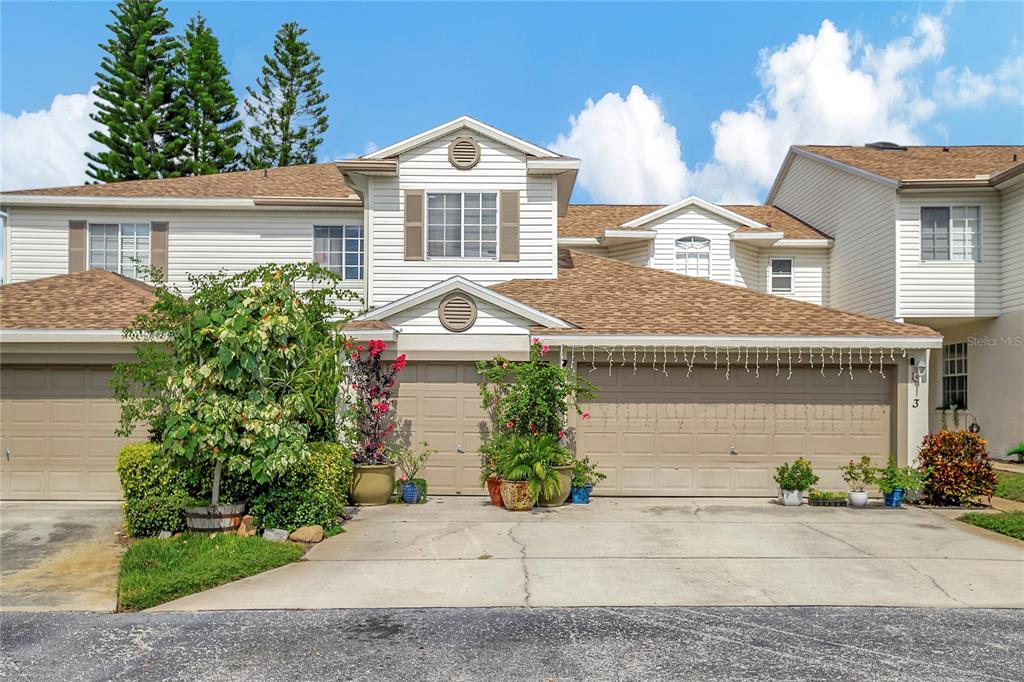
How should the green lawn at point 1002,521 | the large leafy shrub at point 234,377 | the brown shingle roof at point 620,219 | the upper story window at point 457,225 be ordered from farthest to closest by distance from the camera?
1. the brown shingle roof at point 620,219
2. the upper story window at point 457,225
3. the green lawn at point 1002,521
4. the large leafy shrub at point 234,377

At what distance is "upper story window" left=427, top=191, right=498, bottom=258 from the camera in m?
16.9

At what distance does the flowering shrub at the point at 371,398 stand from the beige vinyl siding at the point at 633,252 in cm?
1055

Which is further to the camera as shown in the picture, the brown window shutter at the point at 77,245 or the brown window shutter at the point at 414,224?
the brown window shutter at the point at 77,245

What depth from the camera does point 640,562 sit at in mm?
9453

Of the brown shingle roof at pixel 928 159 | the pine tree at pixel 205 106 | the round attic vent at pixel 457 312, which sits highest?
the pine tree at pixel 205 106

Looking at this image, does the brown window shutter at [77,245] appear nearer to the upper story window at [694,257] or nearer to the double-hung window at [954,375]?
the upper story window at [694,257]

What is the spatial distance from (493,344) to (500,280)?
2703 mm

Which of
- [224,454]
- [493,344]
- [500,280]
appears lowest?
[224,454]


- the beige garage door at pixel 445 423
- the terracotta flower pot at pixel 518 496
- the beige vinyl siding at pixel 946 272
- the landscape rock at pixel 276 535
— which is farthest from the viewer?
the beige vinyl siding at pixel 946 272

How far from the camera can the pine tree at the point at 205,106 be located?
32375 millimetres

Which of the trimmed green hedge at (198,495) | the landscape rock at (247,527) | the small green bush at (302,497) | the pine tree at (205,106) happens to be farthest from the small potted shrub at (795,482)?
the pine tree at (205,106)

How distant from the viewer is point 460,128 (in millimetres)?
16891

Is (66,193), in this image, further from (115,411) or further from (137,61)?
(137,61)

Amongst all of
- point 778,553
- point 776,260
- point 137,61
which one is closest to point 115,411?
point 778,553
